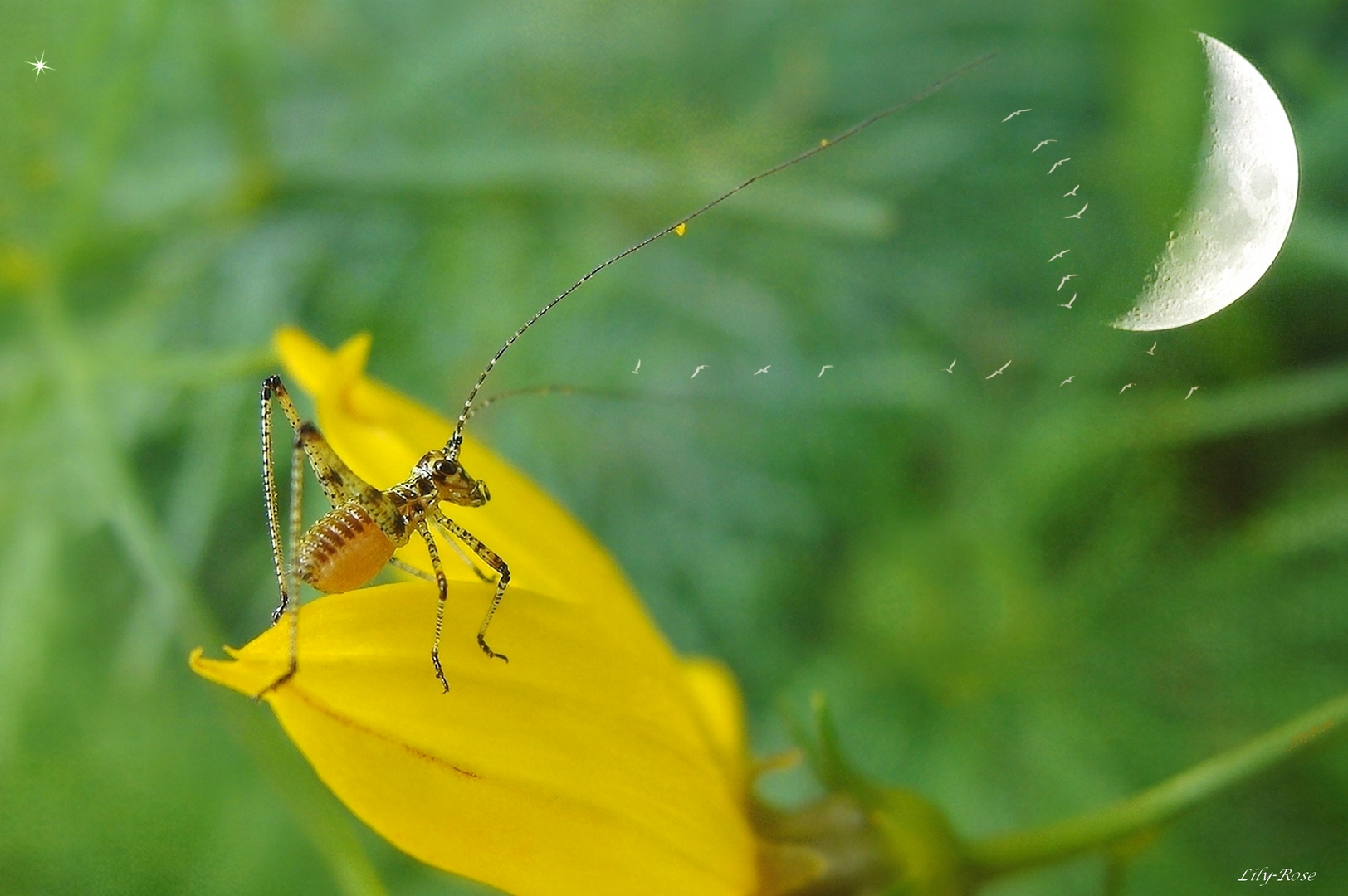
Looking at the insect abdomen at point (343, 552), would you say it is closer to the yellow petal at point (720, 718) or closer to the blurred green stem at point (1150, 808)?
the yellow petal at point (720, 718)

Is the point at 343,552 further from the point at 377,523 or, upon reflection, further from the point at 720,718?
the point at 720,718

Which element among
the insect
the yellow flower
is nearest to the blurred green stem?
the yellow flower

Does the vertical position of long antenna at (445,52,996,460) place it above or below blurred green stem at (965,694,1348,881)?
above

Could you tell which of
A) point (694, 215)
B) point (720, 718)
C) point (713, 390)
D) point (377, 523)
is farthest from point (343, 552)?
point (713, 390)

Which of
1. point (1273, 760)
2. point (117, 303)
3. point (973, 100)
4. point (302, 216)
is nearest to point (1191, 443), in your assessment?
point (973, 100)

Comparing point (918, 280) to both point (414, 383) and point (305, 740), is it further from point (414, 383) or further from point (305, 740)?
point (305, 740)

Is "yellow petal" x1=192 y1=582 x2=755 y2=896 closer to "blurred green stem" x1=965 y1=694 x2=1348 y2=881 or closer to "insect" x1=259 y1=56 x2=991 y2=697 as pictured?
"insect" x1=259 y1=56 x2=991 y2=697

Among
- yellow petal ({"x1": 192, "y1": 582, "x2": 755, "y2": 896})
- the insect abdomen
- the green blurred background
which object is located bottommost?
yellow petal ({"x1": 192, "y1": 582, "x2": 755, "y2": 896})
